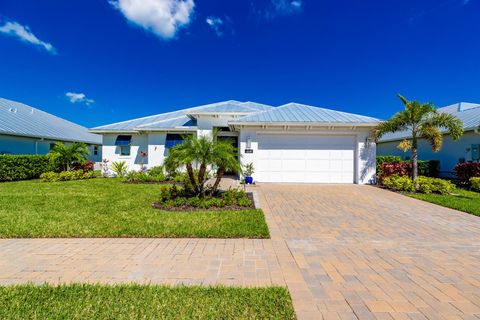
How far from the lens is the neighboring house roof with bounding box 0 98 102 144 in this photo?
18591mm

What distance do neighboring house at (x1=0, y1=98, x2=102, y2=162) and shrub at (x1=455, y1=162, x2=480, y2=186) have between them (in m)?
30.1

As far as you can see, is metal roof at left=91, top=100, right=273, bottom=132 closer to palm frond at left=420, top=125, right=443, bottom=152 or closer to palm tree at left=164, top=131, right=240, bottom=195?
palm tree at left=164, top=131, right=240, bottom=195

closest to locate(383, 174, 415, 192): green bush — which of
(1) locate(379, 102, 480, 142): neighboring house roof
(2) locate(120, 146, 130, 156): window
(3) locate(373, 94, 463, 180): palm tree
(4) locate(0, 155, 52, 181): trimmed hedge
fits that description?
(3) locate(373, 94, 463, 180): palm tree

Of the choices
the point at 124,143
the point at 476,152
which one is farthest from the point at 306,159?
the point at 124,143

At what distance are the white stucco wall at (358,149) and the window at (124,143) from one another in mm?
9911

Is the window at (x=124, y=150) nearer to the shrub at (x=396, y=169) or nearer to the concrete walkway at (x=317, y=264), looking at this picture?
the concrete walkway at (x=317, y=264)

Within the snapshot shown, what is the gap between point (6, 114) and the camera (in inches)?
810

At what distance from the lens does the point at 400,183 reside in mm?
11820

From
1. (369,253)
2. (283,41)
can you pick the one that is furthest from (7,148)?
(369,253)

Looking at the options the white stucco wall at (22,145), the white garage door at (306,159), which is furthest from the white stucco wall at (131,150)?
the white garage door at (306,159)

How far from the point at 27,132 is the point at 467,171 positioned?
3074cm

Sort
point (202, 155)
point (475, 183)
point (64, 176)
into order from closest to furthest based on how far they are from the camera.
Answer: point (202, 155)
point (475, 183)
point (64, 176)

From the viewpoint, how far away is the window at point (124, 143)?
18.6 m

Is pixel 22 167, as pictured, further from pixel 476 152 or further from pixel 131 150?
pixel 476 152
